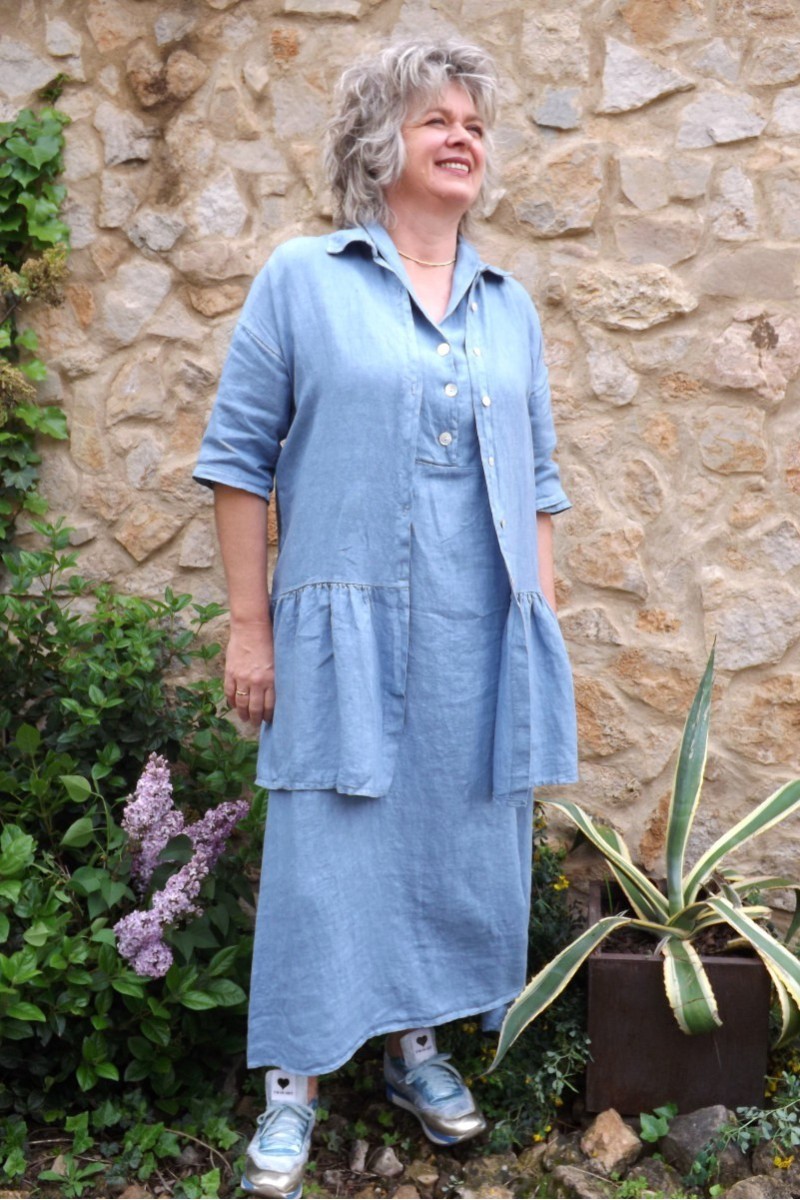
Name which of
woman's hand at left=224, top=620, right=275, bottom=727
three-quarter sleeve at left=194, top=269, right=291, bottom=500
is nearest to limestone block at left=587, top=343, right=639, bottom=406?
three-quarter sleeve at left=194, top=269, right=291, bottom=500

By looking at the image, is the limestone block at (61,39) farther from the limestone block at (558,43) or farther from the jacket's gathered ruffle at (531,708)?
the jacket's gathered ruffle at (531,708)

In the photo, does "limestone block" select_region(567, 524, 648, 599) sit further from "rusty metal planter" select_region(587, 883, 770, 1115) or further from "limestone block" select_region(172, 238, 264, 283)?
"limestone block" select_region(172, 238, 264, 283)

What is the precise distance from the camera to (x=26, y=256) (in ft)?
9.69

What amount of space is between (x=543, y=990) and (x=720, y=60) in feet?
6.89

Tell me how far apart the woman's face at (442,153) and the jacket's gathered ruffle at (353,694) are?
679 mm

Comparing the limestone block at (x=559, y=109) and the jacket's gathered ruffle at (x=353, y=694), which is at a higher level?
the limestone block at (x=559, y=109)

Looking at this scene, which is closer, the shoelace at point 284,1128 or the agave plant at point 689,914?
the shoelace at point 284,1128

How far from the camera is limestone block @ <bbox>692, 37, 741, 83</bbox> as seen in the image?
9.06 feet

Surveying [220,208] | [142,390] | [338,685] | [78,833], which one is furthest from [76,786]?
[220,208]

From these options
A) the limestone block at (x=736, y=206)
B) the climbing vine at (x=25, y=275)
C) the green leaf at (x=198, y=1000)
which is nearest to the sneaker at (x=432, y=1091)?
the green leaf at (x=198, y=1000)

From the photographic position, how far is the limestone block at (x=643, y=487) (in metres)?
2.84

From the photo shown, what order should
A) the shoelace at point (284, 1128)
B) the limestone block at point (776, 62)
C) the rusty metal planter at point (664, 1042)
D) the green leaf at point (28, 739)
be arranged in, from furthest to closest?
the limestone block at point (776, 62) → the green leaf at point (28, 739) → the rusty metal planter at point (664, 1042) → the shoelace at point (284, 1128)

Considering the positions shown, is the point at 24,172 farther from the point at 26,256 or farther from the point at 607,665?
the point at 607,665

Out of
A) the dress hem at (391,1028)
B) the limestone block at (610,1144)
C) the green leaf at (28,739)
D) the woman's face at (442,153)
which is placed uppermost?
the woman's face at (442,153)
